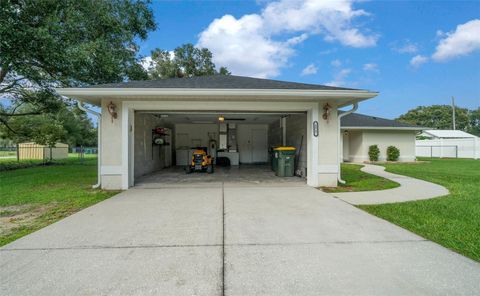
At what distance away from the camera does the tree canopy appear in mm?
48844

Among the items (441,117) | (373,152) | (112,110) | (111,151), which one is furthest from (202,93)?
(441,117)

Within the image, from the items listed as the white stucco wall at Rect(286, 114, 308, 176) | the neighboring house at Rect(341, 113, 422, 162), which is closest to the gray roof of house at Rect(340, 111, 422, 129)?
the neighboring house at Rect(341, 113, 422, 162)

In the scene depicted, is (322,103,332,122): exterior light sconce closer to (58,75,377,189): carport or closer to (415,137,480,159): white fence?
(58,75,377,189): carport

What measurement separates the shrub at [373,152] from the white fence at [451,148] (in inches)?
458

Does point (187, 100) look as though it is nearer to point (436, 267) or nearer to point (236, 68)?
point (436, 267)

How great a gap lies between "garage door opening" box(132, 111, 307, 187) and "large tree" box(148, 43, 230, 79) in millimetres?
11158

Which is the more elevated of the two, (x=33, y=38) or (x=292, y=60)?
(x=292, y=60)

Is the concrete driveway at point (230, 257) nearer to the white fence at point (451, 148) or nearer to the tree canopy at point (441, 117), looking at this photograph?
the white fence at point (451, 148)

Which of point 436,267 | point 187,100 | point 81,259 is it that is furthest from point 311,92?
point 81,259

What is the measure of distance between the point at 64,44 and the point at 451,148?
2884 centimetres

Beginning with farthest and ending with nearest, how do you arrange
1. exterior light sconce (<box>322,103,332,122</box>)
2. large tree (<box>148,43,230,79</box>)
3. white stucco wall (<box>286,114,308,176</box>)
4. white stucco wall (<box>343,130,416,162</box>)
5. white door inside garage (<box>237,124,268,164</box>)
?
1. large tree (<box>148,43,230,79</box>)
2. white door inside garage (<box>237,124,268,164</box>)
3. white stucco wall (<box>343,130,416,162</box>)
4. white stucco wall (<box>286,114,308,176</box>)
5. exterior light sconce (<box>322,103,332,122</box>)

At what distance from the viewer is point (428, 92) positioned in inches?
772

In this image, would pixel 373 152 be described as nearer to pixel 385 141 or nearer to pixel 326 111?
pixel 385 141

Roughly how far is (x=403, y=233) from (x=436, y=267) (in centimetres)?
99
